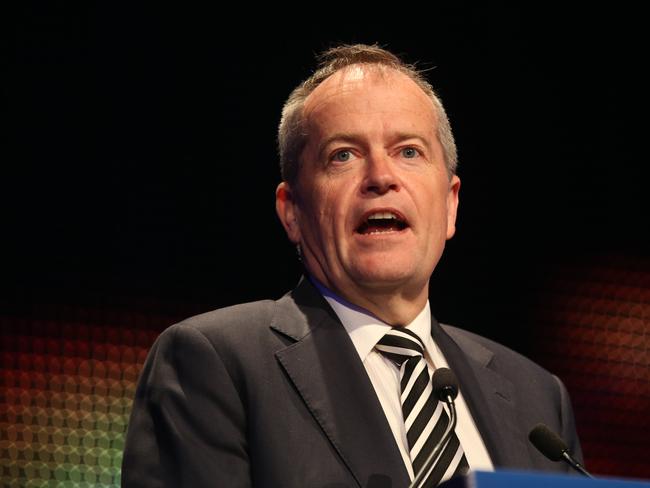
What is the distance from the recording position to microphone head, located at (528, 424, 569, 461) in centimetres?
172

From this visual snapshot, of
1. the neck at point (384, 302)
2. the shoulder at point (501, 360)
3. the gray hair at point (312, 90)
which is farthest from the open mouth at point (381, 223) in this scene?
the shoulder at point (501, 360)

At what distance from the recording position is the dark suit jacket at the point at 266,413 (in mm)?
1756

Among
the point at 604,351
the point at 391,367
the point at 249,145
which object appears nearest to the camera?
the point at 391,367

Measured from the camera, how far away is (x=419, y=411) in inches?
77.0

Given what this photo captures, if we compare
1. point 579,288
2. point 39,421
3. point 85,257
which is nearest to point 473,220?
point 579,288

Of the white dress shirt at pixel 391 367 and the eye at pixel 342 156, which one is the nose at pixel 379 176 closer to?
the eye at pixel 342 156

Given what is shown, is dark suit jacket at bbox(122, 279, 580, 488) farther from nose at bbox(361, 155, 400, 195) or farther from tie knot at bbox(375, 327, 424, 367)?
nose at bbox(361, 155, 400, 195)

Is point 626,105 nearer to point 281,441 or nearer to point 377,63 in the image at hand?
point 377,63

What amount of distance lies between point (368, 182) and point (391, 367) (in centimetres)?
40

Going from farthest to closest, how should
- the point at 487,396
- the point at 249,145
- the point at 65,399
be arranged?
the point at 249,145 < the point at 65,399 < the point at 487,396

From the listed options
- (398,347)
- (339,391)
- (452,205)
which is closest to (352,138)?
(452,205)

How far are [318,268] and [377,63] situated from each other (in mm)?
519

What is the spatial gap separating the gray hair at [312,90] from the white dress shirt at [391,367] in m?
0.32

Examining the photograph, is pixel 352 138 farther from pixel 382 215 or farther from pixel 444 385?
pixel 444 385
